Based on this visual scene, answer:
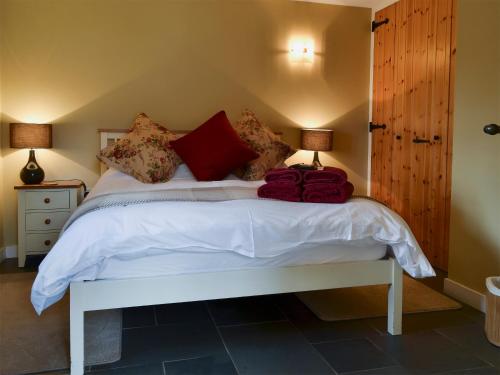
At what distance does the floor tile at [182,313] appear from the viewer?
254 centimetres

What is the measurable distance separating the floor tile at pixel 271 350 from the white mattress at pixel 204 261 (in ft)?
1.40

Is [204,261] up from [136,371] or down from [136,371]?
up

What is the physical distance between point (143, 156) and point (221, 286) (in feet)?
5.55

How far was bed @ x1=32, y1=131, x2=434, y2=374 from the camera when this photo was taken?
6.24 feet

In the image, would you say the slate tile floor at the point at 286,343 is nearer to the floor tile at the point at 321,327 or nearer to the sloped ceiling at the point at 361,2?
the floor tile at the point at 321,327

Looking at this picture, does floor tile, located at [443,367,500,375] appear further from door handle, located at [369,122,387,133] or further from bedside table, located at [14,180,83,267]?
bedside table, located at [14,180,83,267]

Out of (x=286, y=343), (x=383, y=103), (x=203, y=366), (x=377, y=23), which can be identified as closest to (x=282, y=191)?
(x=286, y=343)

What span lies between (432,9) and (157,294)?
10.4 feet

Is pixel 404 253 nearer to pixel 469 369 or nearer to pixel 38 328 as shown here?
pixel 469 369

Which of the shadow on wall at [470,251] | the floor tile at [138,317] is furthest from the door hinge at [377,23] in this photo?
the floor tile at [138,317]

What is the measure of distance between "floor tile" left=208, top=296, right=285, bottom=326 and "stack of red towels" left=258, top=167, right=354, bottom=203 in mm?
756

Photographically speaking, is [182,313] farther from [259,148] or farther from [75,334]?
[259,148]

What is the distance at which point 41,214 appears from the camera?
11.5ft

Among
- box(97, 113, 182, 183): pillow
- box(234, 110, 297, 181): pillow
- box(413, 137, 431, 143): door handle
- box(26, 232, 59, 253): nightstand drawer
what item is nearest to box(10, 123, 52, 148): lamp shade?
box(97, 113, 182, 183): pillow
